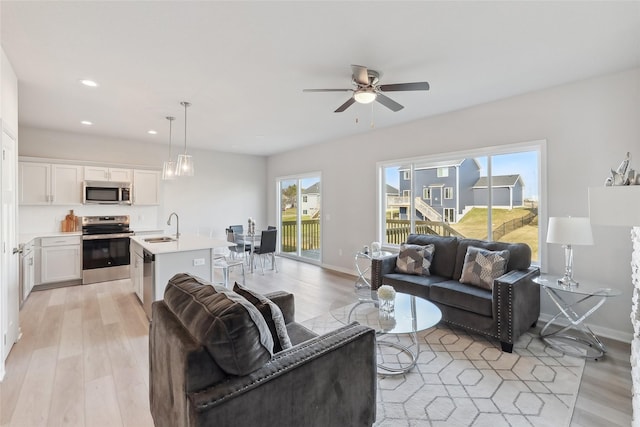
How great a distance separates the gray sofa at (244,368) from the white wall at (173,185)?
515 cm

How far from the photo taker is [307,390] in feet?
4.58

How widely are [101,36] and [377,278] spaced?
3666 millimetres

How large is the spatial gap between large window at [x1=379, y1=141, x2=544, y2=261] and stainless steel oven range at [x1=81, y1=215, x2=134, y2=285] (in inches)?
183

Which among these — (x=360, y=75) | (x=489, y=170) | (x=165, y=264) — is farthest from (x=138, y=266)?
(x=489, y=170)

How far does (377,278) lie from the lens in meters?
3.82

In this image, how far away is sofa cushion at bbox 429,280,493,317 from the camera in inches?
113

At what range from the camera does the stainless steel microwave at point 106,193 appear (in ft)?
17.2

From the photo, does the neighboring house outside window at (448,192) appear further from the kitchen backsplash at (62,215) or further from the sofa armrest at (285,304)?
the kitchen backsplash at (62,215)

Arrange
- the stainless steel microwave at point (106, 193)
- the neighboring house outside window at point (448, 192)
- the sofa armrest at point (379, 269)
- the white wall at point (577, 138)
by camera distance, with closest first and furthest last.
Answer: the white wall at point (577, 138), the sofa armrest at point (379, 269), the neighboring house outside window at point (448, 192), the stainless steel microwave at point (106, 193)

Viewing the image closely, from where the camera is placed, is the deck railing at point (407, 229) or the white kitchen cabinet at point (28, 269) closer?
the white kitchen cabinet at point (28, 269)

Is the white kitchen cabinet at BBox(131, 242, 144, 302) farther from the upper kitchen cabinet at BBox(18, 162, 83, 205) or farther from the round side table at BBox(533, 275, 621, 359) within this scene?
the round side table at BBox(533, 275, 621, 359)

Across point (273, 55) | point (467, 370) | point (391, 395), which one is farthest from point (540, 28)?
point (391, 395)

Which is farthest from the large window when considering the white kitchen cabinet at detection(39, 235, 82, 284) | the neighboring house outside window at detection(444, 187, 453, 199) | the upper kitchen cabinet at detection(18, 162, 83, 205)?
the upper kitchen cabinet at detection(18, 162, 83, 205)

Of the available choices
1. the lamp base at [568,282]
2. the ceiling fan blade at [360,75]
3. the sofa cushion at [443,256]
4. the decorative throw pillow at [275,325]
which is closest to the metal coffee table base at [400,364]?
the sofa cushion at [443,256]
